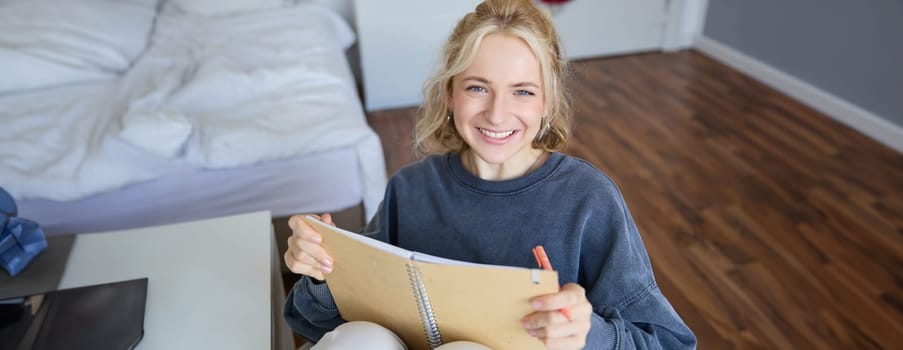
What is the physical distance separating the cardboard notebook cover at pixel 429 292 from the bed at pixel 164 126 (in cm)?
80

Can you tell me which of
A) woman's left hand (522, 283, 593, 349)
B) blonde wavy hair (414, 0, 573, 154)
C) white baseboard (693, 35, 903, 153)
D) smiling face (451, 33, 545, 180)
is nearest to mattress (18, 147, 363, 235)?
blonde wavy hair (414, 0, 573, 154)

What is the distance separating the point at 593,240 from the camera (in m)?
0.84

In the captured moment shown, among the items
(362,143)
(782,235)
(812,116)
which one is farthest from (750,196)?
(362,143)

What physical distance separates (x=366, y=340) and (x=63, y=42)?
5.79 feet

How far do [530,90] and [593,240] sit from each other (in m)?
0.22

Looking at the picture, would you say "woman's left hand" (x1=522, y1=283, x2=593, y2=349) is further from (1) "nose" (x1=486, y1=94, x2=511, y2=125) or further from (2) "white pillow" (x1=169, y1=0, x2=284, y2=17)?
(2) "white pillow" (x1=169, y1=0, x2=284, y2=17)

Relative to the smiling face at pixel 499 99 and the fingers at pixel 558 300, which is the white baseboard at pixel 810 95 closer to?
the smiling face at pixel 499 99

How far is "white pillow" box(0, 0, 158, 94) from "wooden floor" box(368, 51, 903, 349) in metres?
1.01

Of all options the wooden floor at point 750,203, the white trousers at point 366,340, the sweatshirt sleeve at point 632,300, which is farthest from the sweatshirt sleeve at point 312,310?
the wooden floor at point 750,203

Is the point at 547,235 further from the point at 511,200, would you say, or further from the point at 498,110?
the point at 498,110

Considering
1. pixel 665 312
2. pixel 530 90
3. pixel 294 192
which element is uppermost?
pixel 530 90

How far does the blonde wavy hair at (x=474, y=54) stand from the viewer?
0.81 meters

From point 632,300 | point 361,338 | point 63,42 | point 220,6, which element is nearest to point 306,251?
point 361,338

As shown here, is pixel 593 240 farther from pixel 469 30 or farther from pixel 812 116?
pixel 812 116
